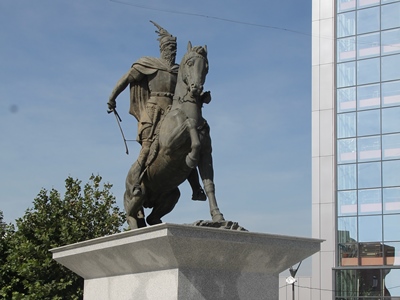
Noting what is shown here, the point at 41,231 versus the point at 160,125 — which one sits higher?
the point at 41,231

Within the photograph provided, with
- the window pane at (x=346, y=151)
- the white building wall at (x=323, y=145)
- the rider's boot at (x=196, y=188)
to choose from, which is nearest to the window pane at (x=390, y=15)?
the white building wall at (x=323, y=145)

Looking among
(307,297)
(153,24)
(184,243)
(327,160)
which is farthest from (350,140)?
(184,243)

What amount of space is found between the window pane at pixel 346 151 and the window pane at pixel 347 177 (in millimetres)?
397

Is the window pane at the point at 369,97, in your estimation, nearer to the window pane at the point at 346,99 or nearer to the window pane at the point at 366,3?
the window pane at the point at 346,99

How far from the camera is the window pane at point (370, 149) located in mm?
42125

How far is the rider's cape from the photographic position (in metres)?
10.6

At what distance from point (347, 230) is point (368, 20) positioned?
11.7 metres

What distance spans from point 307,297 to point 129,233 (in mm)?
38207

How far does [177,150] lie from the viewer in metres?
9.49

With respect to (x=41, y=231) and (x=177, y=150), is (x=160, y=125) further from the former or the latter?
(x=41, y=231)

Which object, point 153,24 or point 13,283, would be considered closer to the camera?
point 153,24

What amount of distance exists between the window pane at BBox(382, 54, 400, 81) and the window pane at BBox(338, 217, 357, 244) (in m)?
7.88

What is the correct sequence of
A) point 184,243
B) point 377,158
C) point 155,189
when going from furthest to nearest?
point 377,158
point 155,189
point 184,243

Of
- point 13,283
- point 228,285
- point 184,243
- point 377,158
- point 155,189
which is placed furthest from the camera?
point 377,158
